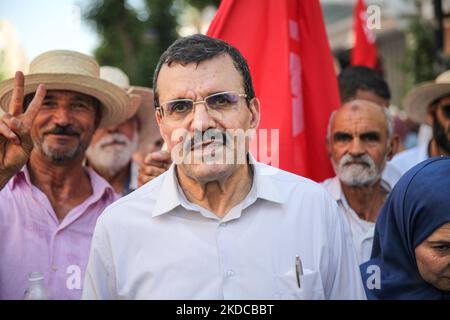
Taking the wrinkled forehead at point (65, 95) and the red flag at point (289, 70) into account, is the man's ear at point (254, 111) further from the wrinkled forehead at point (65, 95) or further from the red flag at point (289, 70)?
the wrinkled forehead at point (65, 95)

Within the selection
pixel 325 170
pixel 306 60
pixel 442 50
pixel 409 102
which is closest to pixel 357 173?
pixel 325 170

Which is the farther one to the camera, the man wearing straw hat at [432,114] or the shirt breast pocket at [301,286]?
the man wearing straw hat at [432,114]

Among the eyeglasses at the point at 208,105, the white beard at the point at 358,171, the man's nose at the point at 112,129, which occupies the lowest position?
the eyeglasses at the point at 208,105

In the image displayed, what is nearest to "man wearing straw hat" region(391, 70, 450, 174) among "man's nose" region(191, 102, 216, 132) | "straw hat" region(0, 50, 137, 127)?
"straw hat" region(0, 50, 137, 127)

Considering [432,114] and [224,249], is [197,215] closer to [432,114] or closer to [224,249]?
[224,249]

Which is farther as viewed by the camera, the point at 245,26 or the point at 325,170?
the point at 325,170

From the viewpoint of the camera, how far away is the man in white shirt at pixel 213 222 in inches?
88.9

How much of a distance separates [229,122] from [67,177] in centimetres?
166

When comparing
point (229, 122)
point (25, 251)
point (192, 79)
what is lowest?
point (25, 251)

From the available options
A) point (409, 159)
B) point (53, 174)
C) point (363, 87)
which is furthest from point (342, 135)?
point (53, 174)

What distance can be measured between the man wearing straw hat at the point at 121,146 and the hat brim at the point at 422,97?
2274mm

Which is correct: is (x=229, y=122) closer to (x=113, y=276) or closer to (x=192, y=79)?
(x=192, y=79)

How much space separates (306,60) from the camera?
4273 mm

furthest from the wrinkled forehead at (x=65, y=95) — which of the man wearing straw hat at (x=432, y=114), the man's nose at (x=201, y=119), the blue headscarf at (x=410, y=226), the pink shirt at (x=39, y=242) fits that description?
the man wearing straw hat at (x=432, y=114)
